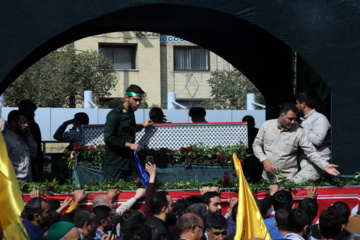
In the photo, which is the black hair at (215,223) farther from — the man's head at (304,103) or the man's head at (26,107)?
the man's head at (26,107)

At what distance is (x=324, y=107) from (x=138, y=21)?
12.1ft

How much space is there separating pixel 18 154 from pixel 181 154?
2.52m

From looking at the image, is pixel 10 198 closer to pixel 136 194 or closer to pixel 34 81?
pixel 136 194

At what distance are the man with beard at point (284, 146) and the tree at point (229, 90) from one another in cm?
2363

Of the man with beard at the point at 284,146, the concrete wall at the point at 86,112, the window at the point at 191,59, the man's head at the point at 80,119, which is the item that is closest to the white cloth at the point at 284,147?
the man with beard at the point at 284,146

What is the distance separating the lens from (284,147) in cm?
Answer: 909

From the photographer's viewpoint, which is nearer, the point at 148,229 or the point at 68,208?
the point at 148,229

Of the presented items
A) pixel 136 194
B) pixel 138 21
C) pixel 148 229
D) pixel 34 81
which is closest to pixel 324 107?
pixel 138 21

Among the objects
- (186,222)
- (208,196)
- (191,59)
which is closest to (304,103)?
(208,196)

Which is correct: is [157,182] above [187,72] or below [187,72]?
below

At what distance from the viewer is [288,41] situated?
948cm

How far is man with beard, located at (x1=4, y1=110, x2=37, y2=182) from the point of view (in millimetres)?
8578

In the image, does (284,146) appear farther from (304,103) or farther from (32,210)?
(32,210)

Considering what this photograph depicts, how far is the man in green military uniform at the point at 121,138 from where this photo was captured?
29.2 feet
